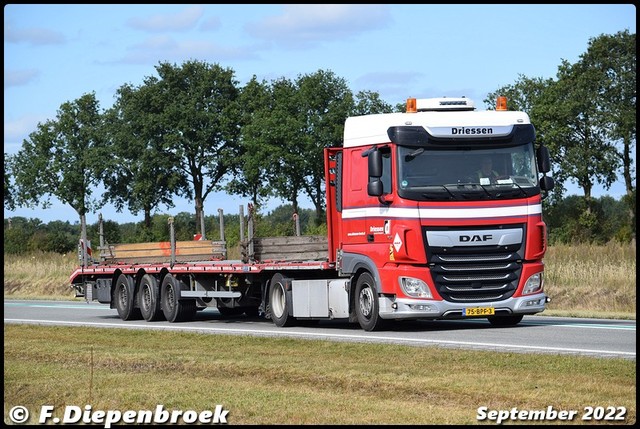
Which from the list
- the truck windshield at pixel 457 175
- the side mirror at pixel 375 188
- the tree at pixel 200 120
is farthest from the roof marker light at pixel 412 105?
the tree at pixel 200 120

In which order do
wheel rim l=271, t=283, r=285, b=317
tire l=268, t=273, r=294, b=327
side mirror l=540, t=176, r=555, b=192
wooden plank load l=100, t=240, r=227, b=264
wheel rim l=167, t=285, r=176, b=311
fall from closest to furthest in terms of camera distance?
1. side mirror l=540, t=176, r=555, b=192
2. tire l=268, t=273, r=294, b=327
3. wheel rim l=271, t=283, r=285, b=317
4. wheel rim l=167, t=285, r=176, b=311
5. wooden plank load l=100, t=240, r=227, b=264

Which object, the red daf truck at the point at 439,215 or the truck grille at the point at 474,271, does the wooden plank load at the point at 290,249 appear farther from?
the truck grille at the point at 474,271

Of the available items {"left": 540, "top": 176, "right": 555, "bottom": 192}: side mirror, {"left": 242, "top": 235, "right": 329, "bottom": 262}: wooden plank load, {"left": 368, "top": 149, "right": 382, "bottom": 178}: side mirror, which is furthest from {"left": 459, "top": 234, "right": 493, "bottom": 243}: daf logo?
{"left": 242, "top": 235, "right": 329, "bottom": 262}: wooden plank load

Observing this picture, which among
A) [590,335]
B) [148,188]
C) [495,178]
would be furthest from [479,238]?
[148,188]

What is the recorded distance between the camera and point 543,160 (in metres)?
20.3

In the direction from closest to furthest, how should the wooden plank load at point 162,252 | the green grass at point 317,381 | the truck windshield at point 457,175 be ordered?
the green grass at point 317,381 → the truck windshield at point 457,175 → the wooden plank load at point 162,252

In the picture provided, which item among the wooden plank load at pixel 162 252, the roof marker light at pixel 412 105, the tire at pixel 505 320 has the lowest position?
the tire at pixel 505 320

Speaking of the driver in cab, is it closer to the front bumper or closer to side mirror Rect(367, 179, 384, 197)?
side mirror Rect(367, 179, 384, 197)

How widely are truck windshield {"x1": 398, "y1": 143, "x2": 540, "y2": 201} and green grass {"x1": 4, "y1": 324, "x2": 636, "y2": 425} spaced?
3069mm

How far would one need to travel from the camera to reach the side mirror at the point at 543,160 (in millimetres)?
20297

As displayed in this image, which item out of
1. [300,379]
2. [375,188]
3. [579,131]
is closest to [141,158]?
[579,131]

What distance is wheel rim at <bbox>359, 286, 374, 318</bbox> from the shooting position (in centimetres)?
2073

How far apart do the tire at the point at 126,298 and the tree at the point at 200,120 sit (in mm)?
57419

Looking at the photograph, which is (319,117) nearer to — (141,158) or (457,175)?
(141,158)
